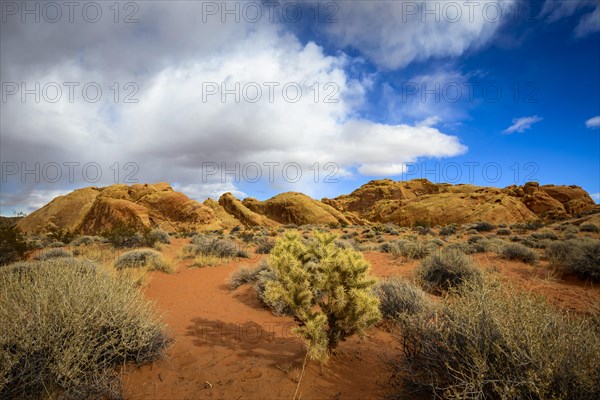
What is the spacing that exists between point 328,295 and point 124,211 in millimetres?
23853

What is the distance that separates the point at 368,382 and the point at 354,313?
81 centimetres

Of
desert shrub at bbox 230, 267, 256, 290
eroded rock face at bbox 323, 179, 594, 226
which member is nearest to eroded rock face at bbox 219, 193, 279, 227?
eroded rock face at bbox 323, 179, 594, 226

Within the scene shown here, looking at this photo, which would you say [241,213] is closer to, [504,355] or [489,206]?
[489,206]

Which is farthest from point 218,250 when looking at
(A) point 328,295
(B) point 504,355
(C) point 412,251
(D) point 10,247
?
(B) point 504,355

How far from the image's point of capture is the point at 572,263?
8430 millimetres

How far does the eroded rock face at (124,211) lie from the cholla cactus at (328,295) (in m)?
21.2

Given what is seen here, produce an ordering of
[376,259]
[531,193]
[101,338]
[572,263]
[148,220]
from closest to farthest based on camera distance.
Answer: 1. [101,338]
2. [572,263]
3. [376,259]
4. [148,220]
5. [531,193]

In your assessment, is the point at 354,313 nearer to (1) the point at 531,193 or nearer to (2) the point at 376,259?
(2) the point at 376,259

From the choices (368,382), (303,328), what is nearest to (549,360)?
(368,382)

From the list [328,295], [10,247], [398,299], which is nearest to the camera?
[328,295]

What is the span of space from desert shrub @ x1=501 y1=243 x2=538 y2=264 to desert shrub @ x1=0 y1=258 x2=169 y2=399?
11852 millimetres

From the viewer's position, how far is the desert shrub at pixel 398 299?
17.5 feet

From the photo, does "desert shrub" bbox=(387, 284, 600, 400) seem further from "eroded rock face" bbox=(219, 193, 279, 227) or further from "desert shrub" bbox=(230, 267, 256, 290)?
"eroded rock face" bbox=(219, 193, 279, 227)

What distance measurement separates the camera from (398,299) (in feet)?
18.3
